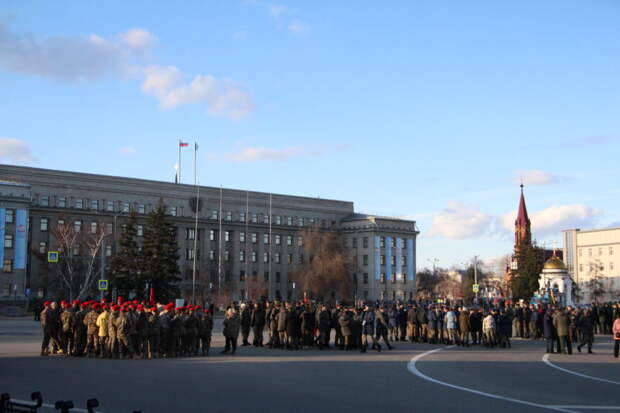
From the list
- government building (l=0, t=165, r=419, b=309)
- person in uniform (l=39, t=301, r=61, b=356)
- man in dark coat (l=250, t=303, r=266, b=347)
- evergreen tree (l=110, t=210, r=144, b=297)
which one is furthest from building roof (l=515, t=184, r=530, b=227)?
person in uniform (l=39, t=301, r=61, b=356)

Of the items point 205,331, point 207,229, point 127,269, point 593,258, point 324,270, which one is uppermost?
point 207,229

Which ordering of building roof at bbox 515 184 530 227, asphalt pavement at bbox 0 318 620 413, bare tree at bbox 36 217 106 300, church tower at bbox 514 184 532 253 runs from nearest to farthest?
asphalt pavement at bbox 0 318 620 413 → bare tree at bbox 36 217 106 300 → church tower at bbox 514 184 532 253 → building roof at bbox 515 184 530 227

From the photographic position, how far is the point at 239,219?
4456 inches

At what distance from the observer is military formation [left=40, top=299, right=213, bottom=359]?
23250 mm

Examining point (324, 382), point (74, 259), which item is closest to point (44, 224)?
point (74, 259)

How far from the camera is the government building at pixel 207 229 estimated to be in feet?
281

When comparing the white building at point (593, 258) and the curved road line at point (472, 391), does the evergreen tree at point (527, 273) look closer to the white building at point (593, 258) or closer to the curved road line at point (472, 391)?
the white building at point (593, 258)

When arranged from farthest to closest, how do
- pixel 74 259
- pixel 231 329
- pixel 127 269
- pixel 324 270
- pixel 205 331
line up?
pixel 324 270, pixel 74 259, pixel 127 269, pixel 231 329, pixel 205 331

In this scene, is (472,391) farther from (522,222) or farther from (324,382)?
(522,222)

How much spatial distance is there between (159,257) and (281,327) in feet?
171

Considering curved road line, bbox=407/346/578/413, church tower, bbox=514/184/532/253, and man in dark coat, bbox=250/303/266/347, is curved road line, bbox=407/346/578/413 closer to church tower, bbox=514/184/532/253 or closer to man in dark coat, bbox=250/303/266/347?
man in dark coat, bbox=250/303/266/347

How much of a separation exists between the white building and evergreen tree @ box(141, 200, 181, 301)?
7460cm

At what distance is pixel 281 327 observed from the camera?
28.4 meters

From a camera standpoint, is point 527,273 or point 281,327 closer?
point 281,327
